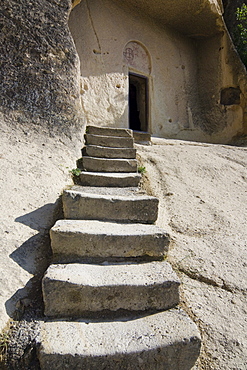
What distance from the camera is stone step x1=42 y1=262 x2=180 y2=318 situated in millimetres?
1420

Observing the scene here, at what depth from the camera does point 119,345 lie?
125 centimetres

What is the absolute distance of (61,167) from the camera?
9.40ft

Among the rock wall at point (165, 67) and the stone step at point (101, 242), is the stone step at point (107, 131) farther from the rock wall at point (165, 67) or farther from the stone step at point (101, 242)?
the stone step at point (101, 242)

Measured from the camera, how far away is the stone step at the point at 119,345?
1.19 metres

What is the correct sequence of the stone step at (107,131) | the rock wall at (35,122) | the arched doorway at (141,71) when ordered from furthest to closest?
the arched doorway at (141,71)
the stone step at (107,131)
the rock wall at (35,122)

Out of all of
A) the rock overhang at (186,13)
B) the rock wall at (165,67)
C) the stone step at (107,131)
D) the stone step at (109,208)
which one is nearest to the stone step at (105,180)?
the stone step at (109,208)

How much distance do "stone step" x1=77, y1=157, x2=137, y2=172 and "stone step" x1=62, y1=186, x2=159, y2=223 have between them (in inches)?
41.9

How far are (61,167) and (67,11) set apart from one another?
2.48 meters

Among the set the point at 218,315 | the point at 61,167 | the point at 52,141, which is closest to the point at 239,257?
the point at 218,315

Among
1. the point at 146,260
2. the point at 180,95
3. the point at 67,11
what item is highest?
the point at 67,11

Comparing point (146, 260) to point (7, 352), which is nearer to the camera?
point (7, 352)

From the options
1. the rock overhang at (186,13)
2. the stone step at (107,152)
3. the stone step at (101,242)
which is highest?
the rock overhang at (186,13)

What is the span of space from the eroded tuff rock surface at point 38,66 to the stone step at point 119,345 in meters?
2.49

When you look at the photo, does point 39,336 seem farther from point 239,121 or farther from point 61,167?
point 239,121
